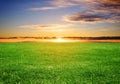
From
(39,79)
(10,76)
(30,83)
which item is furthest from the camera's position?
(10,76)

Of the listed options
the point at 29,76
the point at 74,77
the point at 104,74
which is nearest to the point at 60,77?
the point at 74,77

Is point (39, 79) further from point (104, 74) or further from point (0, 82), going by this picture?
point (104, 74)

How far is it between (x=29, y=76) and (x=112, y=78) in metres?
4.68

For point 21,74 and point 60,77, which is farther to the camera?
point 21,74

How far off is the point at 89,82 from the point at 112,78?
71.2 inches

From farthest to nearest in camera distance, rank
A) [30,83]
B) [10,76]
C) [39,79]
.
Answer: [10,76], [39,79], [30,83]

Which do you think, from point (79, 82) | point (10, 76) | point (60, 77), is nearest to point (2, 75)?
point (10, 76)

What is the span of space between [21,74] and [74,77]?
3285 mm

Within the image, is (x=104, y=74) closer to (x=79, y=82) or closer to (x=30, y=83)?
(x=79, y=82)

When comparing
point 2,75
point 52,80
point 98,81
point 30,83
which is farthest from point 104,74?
point 2,75

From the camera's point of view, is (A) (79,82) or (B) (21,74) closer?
(A) (79,82)

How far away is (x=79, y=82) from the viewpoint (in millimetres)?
12484

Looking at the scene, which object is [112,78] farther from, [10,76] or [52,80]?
[10,76]

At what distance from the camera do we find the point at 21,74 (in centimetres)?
1479
